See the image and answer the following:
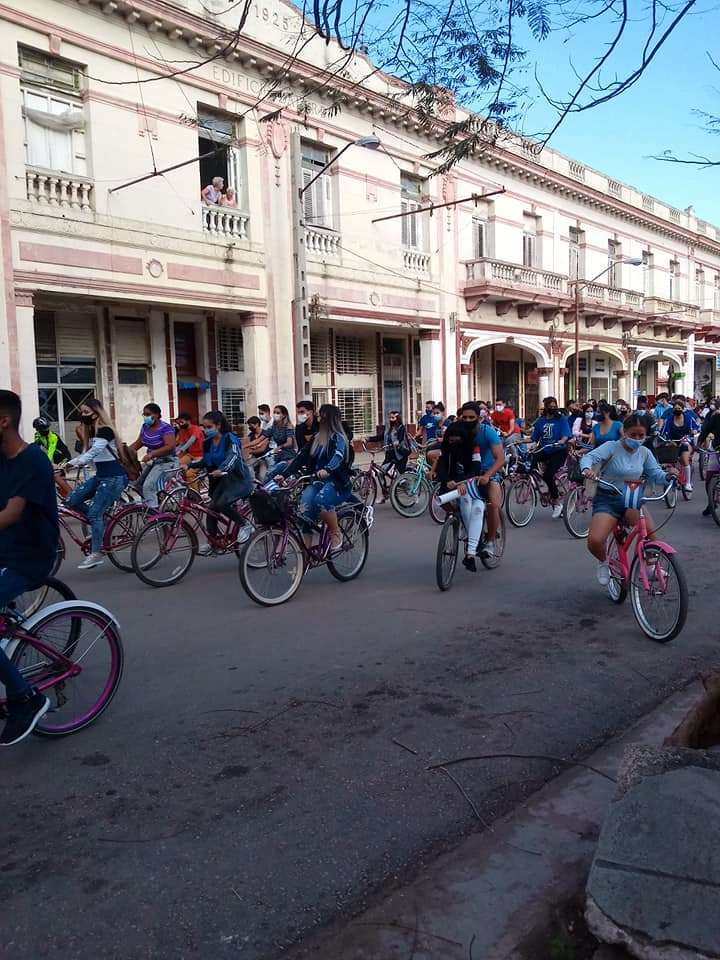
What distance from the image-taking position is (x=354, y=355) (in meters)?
22.3

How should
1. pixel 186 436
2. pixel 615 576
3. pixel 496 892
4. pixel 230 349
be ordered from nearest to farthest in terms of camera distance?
pixel 496 892, pixel 615 576, pixel 186 436, pixel 230 349

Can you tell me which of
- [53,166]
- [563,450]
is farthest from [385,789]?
[53,166]

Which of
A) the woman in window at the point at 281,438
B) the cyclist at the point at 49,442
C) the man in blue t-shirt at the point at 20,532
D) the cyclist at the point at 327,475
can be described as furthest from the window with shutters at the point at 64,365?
the man in blue t-shirt at the point at 20,532

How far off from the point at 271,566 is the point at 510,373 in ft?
73.4

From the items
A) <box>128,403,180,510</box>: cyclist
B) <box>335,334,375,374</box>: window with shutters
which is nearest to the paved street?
<box>128,403,180,510</box>: cyclist

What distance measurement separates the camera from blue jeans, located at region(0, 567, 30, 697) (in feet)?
12.0

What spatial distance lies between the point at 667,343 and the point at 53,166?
29038 millimetres

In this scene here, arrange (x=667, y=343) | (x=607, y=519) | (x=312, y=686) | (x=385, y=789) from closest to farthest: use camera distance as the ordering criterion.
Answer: (x=385, y=789) → (x=312, y=686) → (x=607, y=519) → (x=667, y=343)

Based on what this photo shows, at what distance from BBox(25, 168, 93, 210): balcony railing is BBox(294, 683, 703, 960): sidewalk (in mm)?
13462

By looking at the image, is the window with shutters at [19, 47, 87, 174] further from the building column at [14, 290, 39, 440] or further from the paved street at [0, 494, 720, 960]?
the paved street at [0, 494, 720, 960]

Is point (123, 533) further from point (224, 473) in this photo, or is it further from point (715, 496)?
point (715, 496)

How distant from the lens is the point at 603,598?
22.7ft

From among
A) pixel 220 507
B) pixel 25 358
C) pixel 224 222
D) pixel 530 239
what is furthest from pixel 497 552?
pixel 530 239

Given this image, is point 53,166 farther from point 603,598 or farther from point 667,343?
point 667,343
